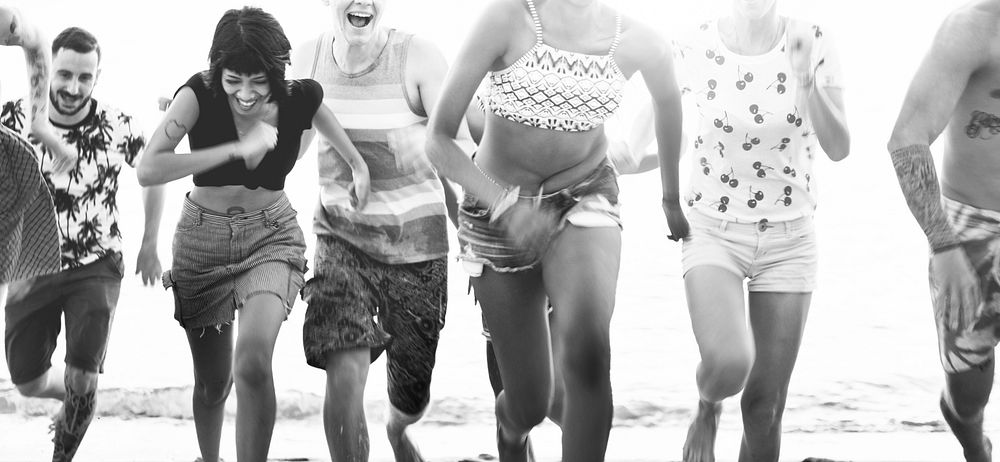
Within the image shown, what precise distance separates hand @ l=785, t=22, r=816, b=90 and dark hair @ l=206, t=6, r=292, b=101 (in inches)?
74.4

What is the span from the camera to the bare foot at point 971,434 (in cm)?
465

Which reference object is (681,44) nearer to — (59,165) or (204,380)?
(204,380)

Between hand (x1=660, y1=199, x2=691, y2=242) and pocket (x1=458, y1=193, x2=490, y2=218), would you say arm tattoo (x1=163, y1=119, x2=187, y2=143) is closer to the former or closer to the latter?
pocket (x1=458, y1=193, x2=490, y2=218)

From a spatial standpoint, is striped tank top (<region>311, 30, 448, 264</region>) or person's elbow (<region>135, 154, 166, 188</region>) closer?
person's elbow (<region>135, 154, 166, 188</region>)

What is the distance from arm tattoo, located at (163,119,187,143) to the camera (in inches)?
179

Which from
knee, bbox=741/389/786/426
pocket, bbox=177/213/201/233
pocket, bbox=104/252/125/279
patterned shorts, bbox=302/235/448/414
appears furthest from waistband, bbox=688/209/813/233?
pocket, bbox=104/252/125/279

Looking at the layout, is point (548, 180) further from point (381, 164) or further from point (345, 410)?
point (345, 410)

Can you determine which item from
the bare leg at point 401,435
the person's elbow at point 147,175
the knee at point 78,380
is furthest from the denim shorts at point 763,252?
the knee at point 78,380

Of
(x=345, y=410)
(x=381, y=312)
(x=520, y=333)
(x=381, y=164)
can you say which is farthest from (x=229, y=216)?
(x=520, y=333)

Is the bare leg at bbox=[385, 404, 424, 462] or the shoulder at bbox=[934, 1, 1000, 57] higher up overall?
the shoulder at bbox=[934, 1, 1000, 57]

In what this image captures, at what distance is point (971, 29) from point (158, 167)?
9.50 ft

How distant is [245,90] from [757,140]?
1.92 meters

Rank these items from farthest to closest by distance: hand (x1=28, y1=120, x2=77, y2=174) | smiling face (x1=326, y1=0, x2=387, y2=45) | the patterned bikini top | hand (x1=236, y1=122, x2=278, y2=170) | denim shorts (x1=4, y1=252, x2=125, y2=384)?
denim shorts (x1=4, y1=252, x2=125, y2=384), hand (x1=28, y1=120, x2=77, y2=174), smiling face (x1=326, y1=0, x2=387, y2=45), hand (x1=236, y1=122, x2=278, y2=170), the patterned bikini top

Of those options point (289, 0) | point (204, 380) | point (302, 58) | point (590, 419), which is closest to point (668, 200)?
point (590, 419)
